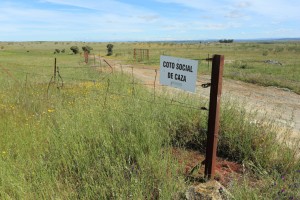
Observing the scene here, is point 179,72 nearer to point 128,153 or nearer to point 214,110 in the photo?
point 214,110

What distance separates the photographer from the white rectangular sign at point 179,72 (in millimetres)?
4270

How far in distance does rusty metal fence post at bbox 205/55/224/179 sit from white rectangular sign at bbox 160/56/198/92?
240mm

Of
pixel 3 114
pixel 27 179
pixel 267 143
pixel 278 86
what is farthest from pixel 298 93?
pixel 27 179

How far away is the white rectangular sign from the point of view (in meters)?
4.27

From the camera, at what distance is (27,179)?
4.25 metres

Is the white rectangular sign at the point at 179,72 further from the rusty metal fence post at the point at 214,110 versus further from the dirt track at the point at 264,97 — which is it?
the dirt track at the point at 264,97

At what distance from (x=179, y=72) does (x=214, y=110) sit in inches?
27.3

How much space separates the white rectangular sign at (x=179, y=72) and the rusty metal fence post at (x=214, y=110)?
24 centimetres

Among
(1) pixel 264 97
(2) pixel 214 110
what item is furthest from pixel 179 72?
(1) pixel 264 97

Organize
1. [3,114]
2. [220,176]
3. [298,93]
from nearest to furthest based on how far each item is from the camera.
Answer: [220,176], [3,114], [298,93]

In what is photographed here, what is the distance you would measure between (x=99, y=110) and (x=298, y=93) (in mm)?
12656

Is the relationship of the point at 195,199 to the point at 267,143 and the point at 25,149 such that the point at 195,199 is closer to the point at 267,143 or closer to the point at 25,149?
the point at 267,143

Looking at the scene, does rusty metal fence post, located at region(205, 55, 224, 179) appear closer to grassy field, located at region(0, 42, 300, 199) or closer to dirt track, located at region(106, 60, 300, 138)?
grassy field, located at region(0, 42, 300, 199)

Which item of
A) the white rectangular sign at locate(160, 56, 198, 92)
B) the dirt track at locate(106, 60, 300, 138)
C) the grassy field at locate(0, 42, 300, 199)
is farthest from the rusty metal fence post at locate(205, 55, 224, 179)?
the dirt track at locate(106, 60, 300, 138)
